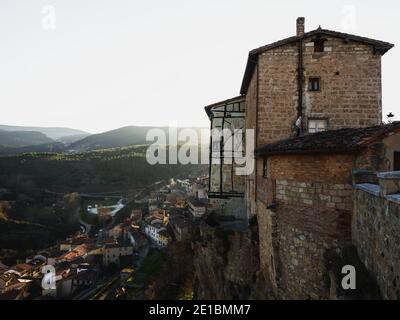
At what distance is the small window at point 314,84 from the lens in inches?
463

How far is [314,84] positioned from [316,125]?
1.61 m

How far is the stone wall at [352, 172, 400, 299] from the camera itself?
183 inches

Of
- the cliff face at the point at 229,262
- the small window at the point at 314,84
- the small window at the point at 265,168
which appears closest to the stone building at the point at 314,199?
the small window at the point at 265,168

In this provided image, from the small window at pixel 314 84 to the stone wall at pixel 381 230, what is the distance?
20.8 ft

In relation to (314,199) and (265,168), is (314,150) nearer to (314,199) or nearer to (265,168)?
(314,199)

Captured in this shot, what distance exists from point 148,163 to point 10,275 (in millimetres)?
65900

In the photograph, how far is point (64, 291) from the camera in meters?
43.0

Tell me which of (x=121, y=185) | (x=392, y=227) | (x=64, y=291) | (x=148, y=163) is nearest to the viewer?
(x=392, y=227)

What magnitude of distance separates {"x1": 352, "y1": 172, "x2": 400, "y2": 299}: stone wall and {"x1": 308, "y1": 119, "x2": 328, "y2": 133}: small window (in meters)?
5.65

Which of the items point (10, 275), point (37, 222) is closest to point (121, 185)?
point (37, 222)

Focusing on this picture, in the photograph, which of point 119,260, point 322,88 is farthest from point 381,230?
point 119,260

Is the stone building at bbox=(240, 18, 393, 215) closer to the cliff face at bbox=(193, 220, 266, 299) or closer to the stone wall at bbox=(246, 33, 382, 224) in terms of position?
the stone wall at bbox=(246, 33, 382, 224)

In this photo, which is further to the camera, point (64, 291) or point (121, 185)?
point (121, 185)
